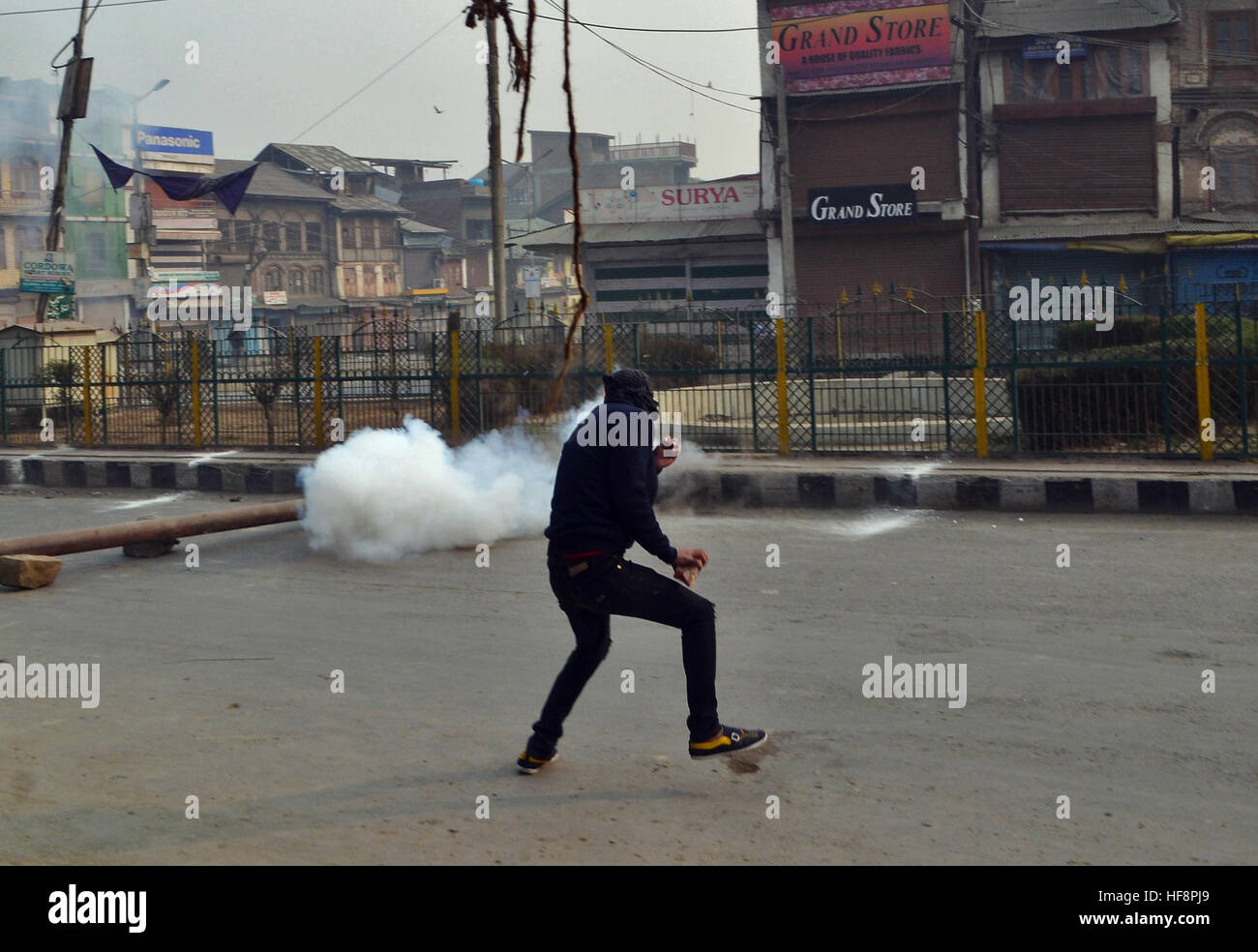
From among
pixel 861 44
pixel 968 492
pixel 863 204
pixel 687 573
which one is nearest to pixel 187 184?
pixel 863 204

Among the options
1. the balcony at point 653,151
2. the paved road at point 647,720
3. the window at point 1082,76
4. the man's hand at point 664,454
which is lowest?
the paved road at point 647,720

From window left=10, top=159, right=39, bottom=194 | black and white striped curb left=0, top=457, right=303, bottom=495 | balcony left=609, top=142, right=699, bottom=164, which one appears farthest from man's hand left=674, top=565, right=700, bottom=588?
balcony left=609, top=142, right=699, bottom=164

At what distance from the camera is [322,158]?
64.9 metres

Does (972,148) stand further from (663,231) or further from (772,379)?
(772,379)

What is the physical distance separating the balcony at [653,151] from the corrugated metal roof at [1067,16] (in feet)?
166

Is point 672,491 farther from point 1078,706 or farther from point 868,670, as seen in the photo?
point 1078,706

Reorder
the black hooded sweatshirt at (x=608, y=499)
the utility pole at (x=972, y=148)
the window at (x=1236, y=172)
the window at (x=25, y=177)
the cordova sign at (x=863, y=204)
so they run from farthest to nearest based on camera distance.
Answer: the window at (x=25, y=177)
the window at (x=1236, y=172)
the utility pole at (x=972, y=148)
the cordova sign at (x=863, y=204)
the black hooded sweatshirt at (x=608, y=499)

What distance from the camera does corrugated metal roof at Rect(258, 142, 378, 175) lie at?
6303cm

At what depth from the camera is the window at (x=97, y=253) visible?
50.5 metres

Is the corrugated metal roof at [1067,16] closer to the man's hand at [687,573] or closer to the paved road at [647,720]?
the paved road at [647,720]

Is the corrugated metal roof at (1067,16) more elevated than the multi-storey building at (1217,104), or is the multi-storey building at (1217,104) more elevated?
the corrugated metal roof at (1067,16)

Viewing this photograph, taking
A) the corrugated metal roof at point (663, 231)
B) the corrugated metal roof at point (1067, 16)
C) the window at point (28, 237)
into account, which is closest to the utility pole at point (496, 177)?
the corrugated metal roof at point (663, 231)

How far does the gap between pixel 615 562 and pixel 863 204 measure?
2818 centimetres

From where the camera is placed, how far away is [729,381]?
14.4 m
